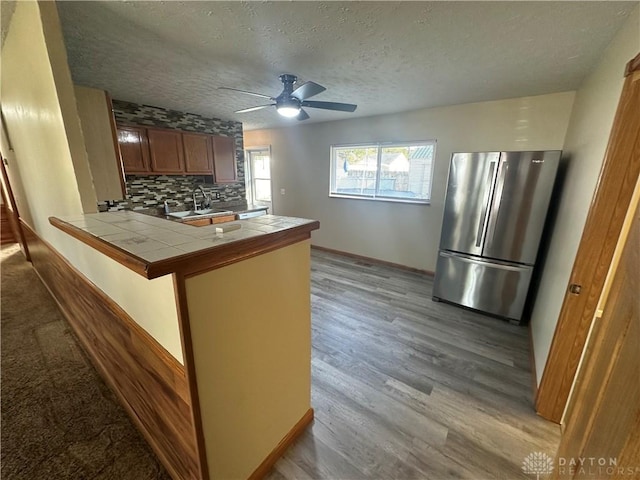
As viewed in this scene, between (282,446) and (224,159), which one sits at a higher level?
(224,159)

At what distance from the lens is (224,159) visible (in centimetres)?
438

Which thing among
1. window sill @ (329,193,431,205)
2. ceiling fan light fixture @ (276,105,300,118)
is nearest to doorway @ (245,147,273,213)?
window sill @ (329,193,431,205)

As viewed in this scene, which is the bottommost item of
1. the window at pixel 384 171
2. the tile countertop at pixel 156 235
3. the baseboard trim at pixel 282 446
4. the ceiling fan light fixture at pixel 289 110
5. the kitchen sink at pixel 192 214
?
the baseboard trim at pixel 282 446

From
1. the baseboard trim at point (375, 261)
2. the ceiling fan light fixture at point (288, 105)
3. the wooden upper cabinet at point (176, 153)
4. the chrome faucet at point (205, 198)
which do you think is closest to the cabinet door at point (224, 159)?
the wooden upper cabinet at point (176, 153)

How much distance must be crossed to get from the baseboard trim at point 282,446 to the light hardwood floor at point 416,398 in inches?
1.5

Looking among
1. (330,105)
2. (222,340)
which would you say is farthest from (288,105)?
(222,340)

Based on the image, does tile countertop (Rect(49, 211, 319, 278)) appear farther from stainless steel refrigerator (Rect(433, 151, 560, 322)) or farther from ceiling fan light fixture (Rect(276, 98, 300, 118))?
stainless steel refrigerator (Rect(433, 151, 560, 322))

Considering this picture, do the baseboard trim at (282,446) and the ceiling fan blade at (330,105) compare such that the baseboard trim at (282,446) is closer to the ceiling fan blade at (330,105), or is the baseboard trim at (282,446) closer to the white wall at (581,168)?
the white wall at (581,168)

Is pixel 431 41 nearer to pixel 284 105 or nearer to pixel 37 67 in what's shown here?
pixel 284 105

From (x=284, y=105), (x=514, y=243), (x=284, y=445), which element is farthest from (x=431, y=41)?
(x=284, y=445)

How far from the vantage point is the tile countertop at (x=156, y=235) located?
77 cm

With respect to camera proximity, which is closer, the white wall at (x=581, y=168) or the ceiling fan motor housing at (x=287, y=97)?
the white wall at (x=581, y=168)

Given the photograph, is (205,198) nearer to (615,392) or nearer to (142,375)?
(142,375)

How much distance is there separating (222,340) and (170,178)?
3.80m
